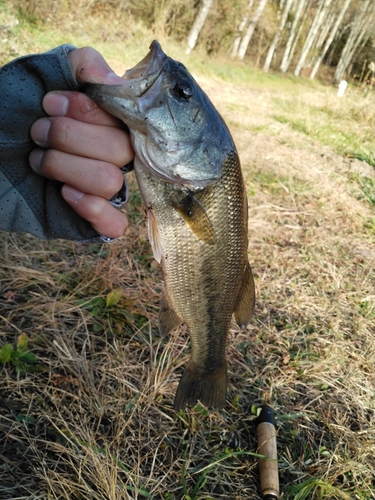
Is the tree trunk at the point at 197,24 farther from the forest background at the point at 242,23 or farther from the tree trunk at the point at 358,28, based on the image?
the tree trunk at the point at 358,28

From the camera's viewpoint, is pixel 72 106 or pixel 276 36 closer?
pixel 72 106

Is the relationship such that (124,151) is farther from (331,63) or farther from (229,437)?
(331,63)

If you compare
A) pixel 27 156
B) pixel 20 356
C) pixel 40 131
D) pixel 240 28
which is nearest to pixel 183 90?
pixel 40 131

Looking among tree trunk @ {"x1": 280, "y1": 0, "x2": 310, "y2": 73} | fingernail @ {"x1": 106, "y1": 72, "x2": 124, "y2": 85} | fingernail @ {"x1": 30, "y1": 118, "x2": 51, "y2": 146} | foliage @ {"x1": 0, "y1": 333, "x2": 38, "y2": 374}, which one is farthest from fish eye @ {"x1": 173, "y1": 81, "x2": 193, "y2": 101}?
tree trunk @ {"x1": 280, "y1": 0, "x2": 310, "y2": 73}

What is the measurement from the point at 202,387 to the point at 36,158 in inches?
56.2

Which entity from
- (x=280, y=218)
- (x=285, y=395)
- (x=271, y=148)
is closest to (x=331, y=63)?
(x=271, y=148)

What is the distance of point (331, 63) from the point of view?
3997cm

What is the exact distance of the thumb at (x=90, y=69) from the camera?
1362mm

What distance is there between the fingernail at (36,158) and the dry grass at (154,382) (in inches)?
50.0

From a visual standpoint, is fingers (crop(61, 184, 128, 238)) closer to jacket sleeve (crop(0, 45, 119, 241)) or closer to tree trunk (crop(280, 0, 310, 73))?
jacket sleeve (crop(0, 45, 119, 241))

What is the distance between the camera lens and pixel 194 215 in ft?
5.34

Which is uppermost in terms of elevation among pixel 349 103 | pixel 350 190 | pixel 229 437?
pixel 349 103

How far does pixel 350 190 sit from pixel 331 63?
40.0 m

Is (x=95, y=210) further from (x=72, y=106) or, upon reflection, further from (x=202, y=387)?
(x=202, y=387)
